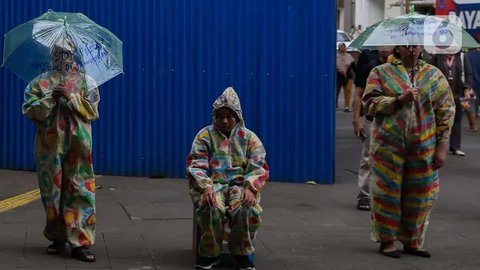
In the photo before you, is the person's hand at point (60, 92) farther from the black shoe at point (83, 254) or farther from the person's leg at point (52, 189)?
the black shoe at point (83, 254)

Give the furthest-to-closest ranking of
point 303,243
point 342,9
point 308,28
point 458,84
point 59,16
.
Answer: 1. point 342,9
2. point 458,84
3. point 308,28
4. point 303,243
5. point 59,16

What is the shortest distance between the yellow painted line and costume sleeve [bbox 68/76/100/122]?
2.51 m

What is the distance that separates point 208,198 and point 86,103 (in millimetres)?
1179

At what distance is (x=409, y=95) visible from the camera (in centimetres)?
731

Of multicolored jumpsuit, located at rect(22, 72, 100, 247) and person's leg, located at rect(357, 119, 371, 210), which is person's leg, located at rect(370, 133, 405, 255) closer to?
person's leg, located at rect(357, 119, 371, 210)

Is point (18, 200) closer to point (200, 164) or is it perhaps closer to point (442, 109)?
point (200, 164)

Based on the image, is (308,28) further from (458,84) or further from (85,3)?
(458,84)

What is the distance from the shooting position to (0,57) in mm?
11867

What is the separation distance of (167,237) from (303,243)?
1.14 metres

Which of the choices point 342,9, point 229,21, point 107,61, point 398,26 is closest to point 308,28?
point 229,21

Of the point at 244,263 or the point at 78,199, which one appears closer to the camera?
the point at 244,263

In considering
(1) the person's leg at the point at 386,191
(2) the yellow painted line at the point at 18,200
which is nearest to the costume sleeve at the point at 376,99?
(1) the person's leg at the point at 386,191

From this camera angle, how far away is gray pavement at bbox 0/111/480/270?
737 cm

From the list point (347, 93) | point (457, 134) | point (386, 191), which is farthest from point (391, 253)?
point (347, 93)
